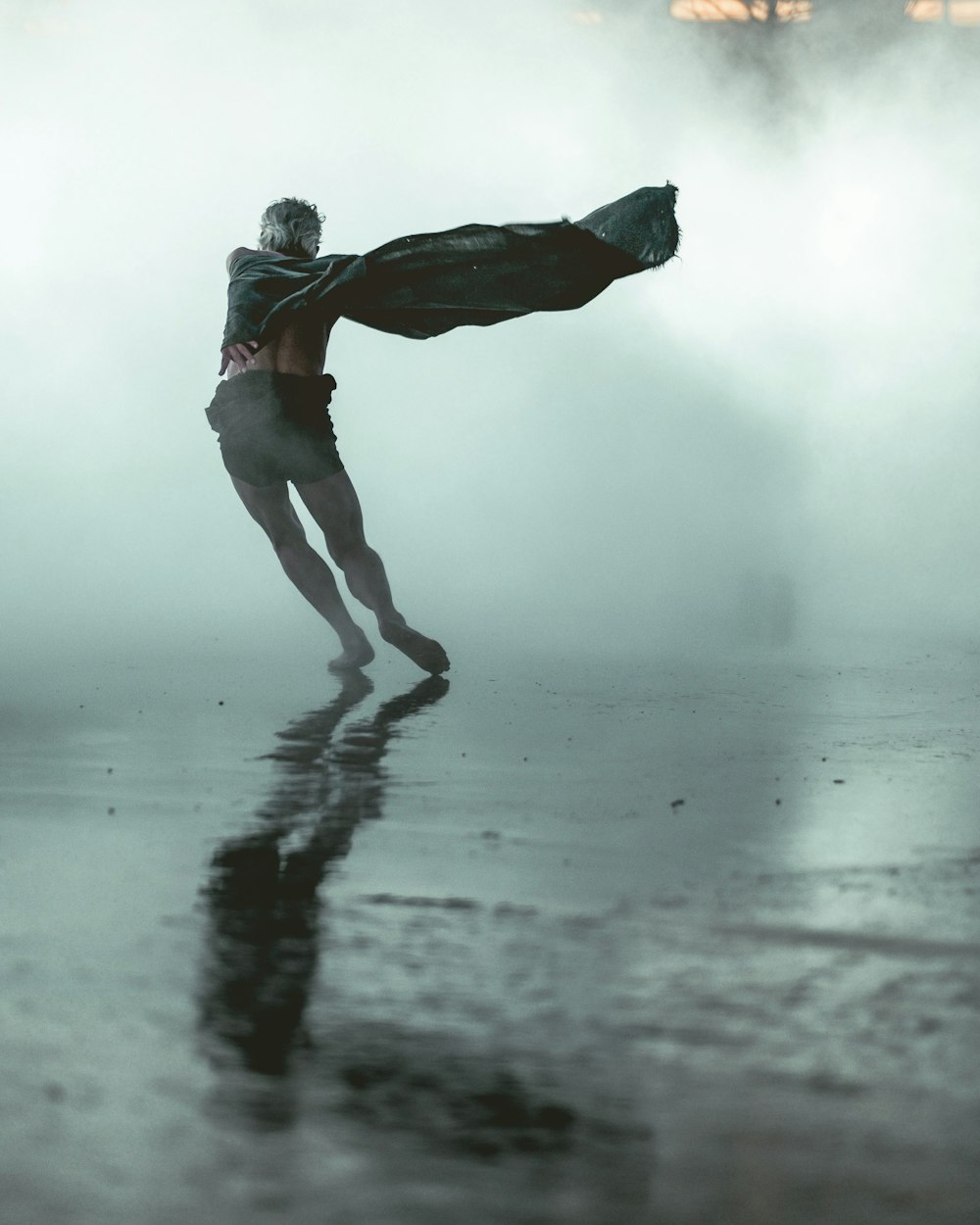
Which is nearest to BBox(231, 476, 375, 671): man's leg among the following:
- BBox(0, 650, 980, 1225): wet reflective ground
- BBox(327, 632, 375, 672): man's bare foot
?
BBox(327, 632, 375, 672): man's bare foot

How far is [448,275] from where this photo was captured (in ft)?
10.6

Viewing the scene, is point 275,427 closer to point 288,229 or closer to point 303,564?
point 303,564

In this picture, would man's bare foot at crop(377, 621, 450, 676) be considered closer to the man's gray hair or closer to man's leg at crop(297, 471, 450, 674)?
man's leg at crop(297, 471, 450, 674)

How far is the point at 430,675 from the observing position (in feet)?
10.5

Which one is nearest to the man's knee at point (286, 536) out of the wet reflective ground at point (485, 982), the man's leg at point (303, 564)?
the man's leg at point (303, 564)

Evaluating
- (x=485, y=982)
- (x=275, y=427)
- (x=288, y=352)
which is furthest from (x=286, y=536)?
(x=485, y=982)

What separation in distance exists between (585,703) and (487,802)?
3.21 ft

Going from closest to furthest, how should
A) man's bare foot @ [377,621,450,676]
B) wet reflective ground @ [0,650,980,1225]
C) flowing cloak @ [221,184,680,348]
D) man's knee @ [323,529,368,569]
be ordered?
wet reflective ground @ [0,650,980,1225], flowing cloak @ [221,184,680,348], man's bare foot @ [377,621,450,676], man's knee @ [323,529,368,569]

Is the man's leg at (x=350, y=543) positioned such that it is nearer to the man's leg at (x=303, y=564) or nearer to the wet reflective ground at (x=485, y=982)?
the man's leg at (x=303, y=564)

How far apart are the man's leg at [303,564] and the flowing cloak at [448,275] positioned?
12.7 inches

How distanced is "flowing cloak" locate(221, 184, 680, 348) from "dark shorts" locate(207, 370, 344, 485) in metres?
0.10

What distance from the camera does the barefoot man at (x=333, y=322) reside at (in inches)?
123

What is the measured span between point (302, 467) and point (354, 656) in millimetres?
396

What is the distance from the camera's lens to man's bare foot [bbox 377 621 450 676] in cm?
317
